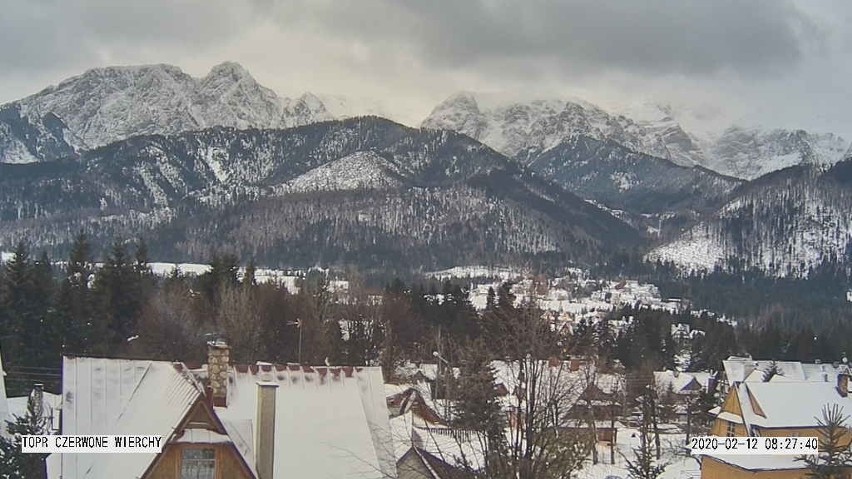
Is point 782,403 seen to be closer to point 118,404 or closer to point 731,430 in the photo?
point 731,430

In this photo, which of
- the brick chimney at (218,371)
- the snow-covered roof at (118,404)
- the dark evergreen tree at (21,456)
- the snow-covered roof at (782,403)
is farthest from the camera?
the snow-covered roof at (782,403)

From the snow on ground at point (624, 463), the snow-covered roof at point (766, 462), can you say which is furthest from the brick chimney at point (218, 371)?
the snow-covered roof at point (766, 462)

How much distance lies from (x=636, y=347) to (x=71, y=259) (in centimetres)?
5817

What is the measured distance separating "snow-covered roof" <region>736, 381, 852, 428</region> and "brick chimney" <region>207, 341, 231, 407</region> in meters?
23.8

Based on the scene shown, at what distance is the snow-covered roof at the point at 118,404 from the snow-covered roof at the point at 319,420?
1.37 metres

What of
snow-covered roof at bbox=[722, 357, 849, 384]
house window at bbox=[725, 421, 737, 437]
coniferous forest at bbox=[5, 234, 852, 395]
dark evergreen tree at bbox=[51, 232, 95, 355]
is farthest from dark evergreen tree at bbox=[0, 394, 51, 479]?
snow-covered roof at bbox=[722, 357, 849, 384]

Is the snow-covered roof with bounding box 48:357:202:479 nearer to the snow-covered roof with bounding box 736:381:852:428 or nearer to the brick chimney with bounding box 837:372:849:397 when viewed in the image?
the snow-covered roof with bounding box 736:381:852:428

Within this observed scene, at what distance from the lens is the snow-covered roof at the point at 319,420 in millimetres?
19703

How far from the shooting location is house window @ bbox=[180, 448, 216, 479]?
17969 mm

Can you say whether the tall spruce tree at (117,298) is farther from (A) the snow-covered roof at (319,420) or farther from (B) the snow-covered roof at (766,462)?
(B) the snow-covered roof at (766,462)

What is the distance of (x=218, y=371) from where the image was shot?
20.2m

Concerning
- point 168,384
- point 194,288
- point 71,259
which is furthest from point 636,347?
point 168,384

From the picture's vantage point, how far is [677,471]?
43344 millimetres

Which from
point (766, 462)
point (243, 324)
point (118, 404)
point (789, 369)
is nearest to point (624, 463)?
point (766, 462)
